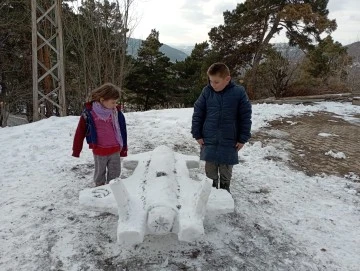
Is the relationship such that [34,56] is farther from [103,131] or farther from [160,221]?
[160,221]

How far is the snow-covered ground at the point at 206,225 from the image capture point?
251cm

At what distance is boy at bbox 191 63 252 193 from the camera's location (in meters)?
3.10

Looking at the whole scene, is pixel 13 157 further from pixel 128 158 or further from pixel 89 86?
pixel 89 86

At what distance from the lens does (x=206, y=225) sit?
9.90 ft

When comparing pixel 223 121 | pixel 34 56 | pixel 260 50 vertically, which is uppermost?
pixel 260 50

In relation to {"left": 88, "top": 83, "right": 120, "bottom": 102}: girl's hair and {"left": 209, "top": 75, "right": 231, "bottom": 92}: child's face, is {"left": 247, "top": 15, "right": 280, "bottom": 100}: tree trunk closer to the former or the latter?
{"left": 209, "top": 75, "right": 231, "bottom": 92}: child's face

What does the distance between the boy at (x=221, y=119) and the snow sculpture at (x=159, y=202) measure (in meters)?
0.42

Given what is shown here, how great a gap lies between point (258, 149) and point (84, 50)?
17706mm

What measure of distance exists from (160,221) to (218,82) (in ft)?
4.98

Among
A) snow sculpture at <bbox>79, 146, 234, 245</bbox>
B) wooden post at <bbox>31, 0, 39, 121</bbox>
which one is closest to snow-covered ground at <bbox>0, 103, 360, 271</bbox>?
snow sculpture at <bbox>79, 146, 234, 245</bbox>

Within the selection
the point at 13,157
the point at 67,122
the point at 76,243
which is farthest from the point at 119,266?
the point at 67,122

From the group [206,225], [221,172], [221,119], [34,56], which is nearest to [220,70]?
[221,119]

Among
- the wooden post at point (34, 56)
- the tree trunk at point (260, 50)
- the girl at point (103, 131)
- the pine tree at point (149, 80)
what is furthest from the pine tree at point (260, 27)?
the girl at point (103, 131)

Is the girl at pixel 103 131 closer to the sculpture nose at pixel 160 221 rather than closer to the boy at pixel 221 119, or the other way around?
the boy at pixel 221 119
